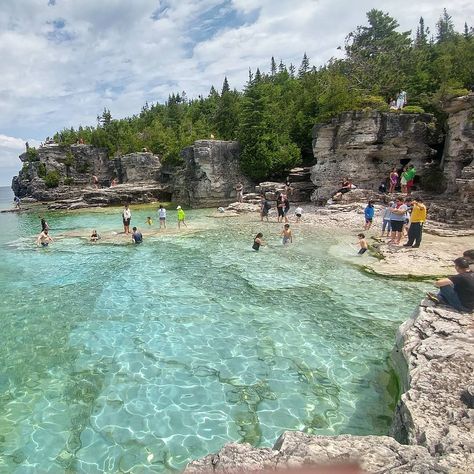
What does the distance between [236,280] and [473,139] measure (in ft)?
65.0

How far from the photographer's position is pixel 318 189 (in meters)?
33.5

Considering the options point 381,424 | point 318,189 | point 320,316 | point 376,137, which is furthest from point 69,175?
point 381,424

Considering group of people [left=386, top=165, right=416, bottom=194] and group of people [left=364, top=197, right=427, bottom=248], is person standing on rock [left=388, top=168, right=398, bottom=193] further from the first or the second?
group of people [left=364, top=197, right=427, bottom=248]

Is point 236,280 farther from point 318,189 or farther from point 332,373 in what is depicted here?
point 318,189

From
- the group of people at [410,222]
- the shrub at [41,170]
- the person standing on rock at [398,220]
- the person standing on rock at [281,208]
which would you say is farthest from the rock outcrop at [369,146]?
the shrub at [41,170]

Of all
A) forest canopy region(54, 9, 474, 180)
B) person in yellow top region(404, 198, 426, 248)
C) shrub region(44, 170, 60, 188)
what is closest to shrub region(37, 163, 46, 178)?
shrub region(44, 170, 60, 188)

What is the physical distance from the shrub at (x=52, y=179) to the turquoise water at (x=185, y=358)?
165 feet

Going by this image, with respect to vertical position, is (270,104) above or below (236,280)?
above

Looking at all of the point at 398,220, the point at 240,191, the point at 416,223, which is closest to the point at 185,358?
the point at 416,223

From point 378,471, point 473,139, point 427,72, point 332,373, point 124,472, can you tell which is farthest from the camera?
point 427,72

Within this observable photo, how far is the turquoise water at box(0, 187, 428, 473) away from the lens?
6.28 meters

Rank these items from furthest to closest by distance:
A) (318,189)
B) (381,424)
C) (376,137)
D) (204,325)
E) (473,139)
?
(318,189) < (376,137) < (473,139) < (204,325) < (381,424)

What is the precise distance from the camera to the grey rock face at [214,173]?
133 feet

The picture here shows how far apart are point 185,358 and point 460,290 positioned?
662 cm
